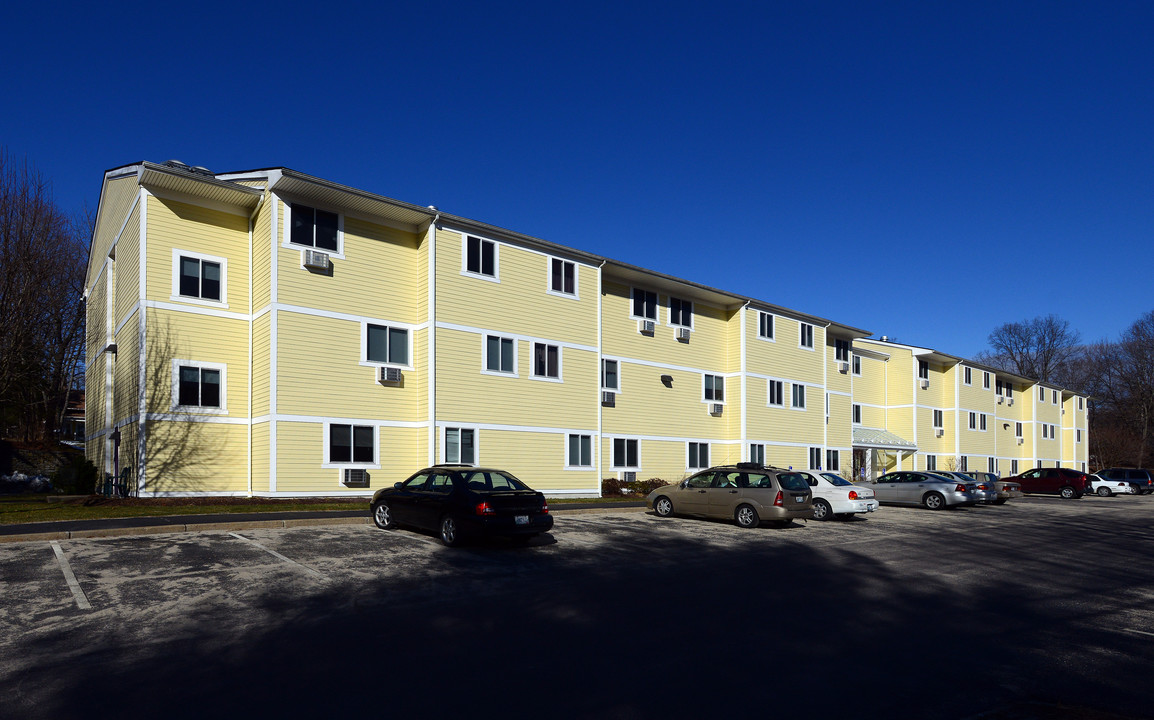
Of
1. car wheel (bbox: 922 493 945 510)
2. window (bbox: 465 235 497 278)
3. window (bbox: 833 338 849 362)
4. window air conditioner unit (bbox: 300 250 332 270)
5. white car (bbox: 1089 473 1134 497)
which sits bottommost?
white car (bbox: 1089 473 1134 497)

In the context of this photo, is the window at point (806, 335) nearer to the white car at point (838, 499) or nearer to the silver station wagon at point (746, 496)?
the white car at point (838, 499)

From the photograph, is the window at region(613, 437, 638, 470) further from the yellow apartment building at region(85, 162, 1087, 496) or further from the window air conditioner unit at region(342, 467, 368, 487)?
the window air conditioner unit at region(342, 467, 368, 487)

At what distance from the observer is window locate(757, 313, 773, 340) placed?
121 feet

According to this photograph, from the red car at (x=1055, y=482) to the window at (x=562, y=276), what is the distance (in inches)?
1155

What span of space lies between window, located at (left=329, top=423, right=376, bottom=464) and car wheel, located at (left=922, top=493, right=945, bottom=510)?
67.8 feet

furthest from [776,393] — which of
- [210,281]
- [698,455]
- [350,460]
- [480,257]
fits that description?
[210,281]

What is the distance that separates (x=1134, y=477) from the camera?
4897cm

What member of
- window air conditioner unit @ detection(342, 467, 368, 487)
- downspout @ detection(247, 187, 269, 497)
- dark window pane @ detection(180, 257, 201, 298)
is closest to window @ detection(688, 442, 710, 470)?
window air conditioner unit @ detection(342, 467, 368, 487)

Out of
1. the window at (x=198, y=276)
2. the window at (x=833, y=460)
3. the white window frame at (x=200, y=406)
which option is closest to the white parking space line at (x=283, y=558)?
the white window frame at (x=200, y=406)

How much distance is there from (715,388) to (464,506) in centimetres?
2339

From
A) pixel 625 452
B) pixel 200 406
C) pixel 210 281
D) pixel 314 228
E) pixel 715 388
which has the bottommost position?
pixel 625 452

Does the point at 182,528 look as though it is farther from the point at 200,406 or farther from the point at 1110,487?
the point at 1110,487

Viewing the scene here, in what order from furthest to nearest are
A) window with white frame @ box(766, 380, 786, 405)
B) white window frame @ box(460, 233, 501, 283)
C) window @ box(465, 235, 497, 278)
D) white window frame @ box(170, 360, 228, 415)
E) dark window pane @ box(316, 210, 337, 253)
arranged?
window with white frame @ box(766, 380, 786, 405)
window @ box(465, 235, 497, 278)
white window frame @ box(460, 233, 501, 283)
dark window pane @ box(316, 210, 337, 253)
white window frame @ box(170, 360, 228, 415)

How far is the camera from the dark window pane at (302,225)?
23266 millimetres
